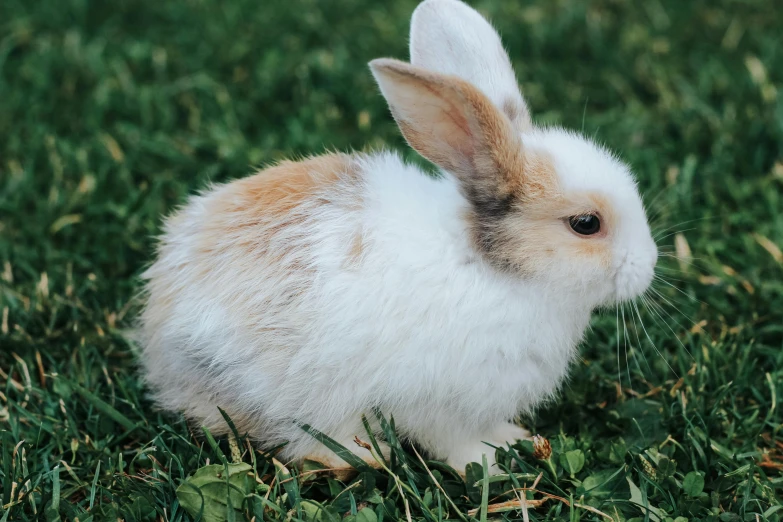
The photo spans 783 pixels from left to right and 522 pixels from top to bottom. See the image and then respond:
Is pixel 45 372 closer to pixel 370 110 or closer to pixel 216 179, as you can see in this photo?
pixel 216 179

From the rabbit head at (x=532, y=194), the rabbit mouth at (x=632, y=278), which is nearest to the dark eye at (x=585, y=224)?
the rabbit head at (x=532, y=194)

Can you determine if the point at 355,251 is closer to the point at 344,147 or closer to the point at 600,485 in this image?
the point at 600,485

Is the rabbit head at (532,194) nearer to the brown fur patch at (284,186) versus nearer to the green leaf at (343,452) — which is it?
the brown fur patch at (284,186)

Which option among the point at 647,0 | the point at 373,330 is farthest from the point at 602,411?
the point at 647,0

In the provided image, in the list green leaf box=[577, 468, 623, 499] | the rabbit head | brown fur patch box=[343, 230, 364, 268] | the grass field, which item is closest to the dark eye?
the rabbit head

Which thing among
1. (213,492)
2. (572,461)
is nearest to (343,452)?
(213,492)

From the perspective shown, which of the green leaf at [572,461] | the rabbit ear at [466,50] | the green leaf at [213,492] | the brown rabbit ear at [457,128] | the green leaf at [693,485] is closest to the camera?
the brown rabbit ear at [457,128]

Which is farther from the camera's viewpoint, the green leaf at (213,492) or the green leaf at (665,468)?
the green leaf at (665,468)
